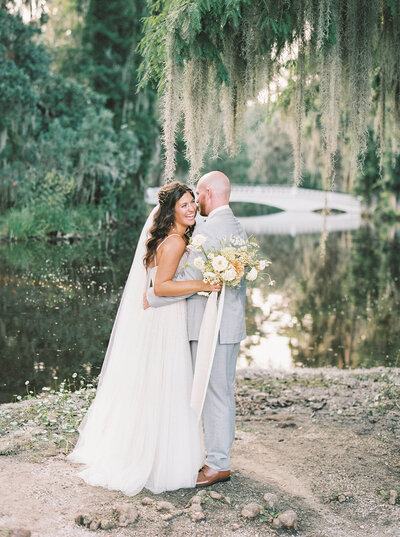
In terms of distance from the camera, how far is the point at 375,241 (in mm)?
25562

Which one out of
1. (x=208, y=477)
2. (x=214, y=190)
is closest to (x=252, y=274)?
(x=214, y=190)

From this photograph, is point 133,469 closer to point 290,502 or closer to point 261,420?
point 290,502

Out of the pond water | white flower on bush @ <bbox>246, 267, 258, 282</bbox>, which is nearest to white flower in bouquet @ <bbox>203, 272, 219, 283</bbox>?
white flower on bush @ <bbox>246, 267, 258, 282</bbox>

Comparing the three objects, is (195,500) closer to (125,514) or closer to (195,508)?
(195,508)

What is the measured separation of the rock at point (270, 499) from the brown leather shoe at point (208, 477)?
333 mm

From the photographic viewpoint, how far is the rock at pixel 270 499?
341 cm

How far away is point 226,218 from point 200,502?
1.65 m

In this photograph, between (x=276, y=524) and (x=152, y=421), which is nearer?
(x=276, y=524)

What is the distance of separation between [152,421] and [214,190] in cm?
147

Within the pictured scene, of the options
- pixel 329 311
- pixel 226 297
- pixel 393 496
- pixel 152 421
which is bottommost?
pixel 329 311

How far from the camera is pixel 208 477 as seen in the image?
12.1 ft

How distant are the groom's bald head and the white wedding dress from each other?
409mm

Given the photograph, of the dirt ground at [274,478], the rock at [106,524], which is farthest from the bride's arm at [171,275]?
the rock at [106,524]

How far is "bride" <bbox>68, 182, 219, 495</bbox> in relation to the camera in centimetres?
367
